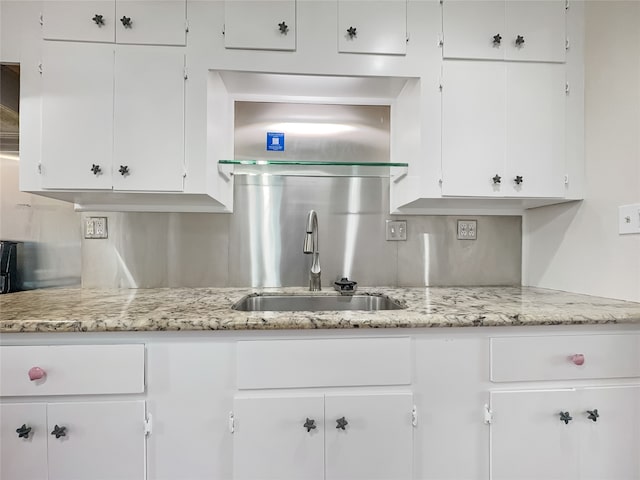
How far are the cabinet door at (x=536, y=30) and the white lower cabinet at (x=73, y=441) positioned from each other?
82.0 inches

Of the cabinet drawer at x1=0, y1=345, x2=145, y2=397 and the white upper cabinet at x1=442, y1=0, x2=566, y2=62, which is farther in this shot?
the white upper cabinet at x1=442, y1=0, x2=566, y2=62

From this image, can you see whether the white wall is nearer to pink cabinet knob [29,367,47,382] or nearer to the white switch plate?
the white switch plate

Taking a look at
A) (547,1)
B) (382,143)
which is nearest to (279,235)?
(382,143)

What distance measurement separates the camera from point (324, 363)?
1.01m

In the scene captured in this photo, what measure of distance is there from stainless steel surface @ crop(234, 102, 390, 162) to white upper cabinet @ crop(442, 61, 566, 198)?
16.9 inches

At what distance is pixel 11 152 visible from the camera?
1659mm

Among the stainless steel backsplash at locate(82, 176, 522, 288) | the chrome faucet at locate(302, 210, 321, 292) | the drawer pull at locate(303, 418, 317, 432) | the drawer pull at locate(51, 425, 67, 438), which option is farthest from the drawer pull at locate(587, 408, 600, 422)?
the drawer pull at locate(51, 425, 67, 438)

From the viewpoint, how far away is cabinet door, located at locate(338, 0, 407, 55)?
1364 mm

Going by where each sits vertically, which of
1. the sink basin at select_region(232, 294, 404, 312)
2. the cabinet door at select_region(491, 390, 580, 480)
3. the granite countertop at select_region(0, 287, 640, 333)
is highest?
the granite countertop at select_region(0, 287, 640, 333)

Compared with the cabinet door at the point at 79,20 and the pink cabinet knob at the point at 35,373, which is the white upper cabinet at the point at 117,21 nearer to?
the cabinet door at the point at 79,20

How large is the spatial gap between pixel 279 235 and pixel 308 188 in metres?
0.31

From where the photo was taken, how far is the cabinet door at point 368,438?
39.3 inches

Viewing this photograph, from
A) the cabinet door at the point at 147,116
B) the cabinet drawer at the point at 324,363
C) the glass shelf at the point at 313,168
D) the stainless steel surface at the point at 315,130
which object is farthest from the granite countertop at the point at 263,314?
the stainless steel surface at the point at 315,130

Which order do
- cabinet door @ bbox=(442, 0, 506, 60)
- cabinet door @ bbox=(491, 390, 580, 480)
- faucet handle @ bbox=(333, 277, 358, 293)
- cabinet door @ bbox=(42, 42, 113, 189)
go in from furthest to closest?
faucet handle @ bbox=(333, 277, 358, 293)
cabinet door @ bbox=(442, 0, 506, 60)
cabinet door @ bbox=(42, 42, 113, 189)
cabinet door @ bbox=(491, 390, 580, 480)
